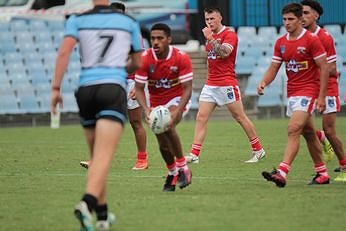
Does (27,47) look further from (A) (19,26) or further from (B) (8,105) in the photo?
(B) (8,105)

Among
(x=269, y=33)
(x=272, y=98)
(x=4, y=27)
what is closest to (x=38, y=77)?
(x=4, y=27)

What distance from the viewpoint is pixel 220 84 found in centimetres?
1864

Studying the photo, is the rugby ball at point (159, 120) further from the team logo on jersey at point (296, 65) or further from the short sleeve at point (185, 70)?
the team logo on jersey at point (296, 65)

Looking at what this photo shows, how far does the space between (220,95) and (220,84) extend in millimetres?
175

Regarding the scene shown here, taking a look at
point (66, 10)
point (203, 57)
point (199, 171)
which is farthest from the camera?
point (66, 10)

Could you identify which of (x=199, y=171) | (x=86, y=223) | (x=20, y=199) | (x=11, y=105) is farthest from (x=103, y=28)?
(x=11, y=105)

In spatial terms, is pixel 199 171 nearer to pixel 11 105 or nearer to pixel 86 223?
pixel 86 223

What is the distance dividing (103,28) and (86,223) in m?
1.79

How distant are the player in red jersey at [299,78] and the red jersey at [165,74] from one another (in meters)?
1.25

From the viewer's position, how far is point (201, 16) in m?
36.9

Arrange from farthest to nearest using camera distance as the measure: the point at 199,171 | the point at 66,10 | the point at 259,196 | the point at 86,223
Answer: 1. the point at 66,10
2. the point at 199,171
3. the point at 259,196
4. the point at 86,223

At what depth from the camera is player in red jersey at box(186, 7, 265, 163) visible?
60.0ft

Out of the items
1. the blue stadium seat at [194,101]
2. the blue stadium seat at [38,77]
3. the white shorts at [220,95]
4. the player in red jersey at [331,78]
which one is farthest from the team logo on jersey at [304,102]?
the blue stadium seat at [38,77]

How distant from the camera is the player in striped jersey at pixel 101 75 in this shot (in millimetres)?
10391
